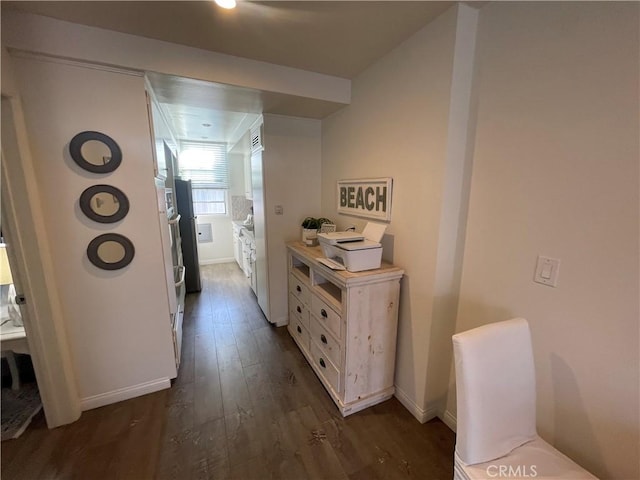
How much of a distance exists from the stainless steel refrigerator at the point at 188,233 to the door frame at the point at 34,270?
2.19 meters

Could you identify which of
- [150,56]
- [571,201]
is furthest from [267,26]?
[571,201]

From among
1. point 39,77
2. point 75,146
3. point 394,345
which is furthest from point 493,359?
point 39,77

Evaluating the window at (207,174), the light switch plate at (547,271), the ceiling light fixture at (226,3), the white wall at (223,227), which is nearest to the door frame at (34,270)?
the ceiling light fixture at (226,3)

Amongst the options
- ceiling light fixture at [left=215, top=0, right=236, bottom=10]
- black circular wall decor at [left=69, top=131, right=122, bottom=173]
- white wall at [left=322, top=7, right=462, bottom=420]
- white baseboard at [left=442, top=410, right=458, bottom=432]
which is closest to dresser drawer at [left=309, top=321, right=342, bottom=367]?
white wall at [left=322, top=7, right=462, bottom=420]

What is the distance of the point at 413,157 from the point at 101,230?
2078mm

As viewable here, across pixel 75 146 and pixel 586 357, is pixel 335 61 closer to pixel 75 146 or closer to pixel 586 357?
pixel 75 146

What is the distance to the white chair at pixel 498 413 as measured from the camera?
0.98 meters

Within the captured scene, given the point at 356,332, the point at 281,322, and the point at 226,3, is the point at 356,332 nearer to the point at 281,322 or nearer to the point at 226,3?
the point at 281,322

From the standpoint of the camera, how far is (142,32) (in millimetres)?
1512

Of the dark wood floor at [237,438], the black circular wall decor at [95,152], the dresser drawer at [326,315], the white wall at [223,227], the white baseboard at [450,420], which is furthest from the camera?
the white wall at [223,227]

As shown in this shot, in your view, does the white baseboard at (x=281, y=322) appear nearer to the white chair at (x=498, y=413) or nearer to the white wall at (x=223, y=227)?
the white chair at (x=498, y=413)

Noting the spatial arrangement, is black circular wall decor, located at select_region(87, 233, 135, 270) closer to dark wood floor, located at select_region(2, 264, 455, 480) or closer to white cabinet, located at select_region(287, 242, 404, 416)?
dark wood floor, located at select_region(2, 264, 455, 480)

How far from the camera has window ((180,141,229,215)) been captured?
190 inches

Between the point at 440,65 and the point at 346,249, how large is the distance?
1.15m
